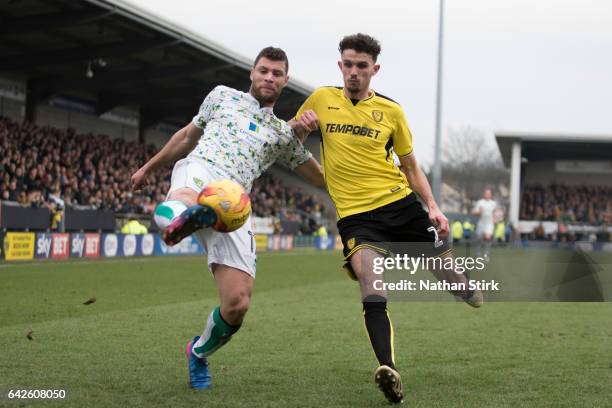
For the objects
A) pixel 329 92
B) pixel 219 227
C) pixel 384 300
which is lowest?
pixel 384 300

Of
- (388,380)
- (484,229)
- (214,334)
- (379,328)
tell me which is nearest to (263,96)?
(214,334)

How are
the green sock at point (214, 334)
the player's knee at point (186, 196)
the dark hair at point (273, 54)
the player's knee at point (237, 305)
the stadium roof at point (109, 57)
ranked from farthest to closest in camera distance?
the stadium roof at point (109, 57), the dark hair at point (273, 54), the green sock at point (214, 334), the player's knee at point (237, 305), the player's knee at point (186, 196)

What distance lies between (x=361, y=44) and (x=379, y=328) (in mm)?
1954

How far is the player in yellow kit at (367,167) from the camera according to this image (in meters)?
5.69

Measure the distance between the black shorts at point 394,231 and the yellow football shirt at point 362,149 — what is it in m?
0.07

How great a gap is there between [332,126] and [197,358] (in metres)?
1.89

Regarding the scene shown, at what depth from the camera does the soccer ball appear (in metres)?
4.77

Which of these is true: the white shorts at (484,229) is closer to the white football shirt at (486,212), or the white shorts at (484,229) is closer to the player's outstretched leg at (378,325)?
the white football shirt at (486,212)

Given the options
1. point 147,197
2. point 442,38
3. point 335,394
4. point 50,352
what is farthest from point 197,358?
point 442,38

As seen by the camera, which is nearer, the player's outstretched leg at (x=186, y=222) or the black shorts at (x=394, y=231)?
the player's outstretched leg at (x=186, y=222)

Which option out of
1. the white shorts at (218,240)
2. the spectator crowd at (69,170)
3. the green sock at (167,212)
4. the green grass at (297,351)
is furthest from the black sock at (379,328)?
the spectator crowd at (69,170)

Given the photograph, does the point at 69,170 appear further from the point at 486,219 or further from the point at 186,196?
the point at 186,196

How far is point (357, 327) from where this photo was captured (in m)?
9.20

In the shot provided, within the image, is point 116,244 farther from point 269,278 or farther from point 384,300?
point 384,300
